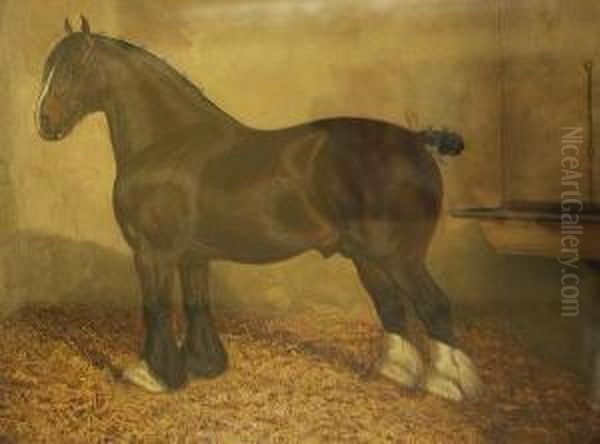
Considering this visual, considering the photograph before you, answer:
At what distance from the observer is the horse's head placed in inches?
121

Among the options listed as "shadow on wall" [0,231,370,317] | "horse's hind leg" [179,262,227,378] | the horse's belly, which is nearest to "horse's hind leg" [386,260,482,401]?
"shadow on wall" [0,231,370,317]

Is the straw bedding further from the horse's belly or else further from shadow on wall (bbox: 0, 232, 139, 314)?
the horse's belly

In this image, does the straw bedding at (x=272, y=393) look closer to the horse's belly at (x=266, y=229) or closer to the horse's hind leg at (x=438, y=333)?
the horse's hind leg at (x=438, y=333)

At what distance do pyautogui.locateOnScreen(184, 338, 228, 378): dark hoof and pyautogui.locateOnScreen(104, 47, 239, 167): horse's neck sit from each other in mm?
750

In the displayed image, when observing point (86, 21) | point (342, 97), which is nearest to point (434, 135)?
point (342, 97)

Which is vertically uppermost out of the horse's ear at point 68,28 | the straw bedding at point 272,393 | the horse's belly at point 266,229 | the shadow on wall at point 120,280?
the horse's ear at point 68,28

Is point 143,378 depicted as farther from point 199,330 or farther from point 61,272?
point 61,272

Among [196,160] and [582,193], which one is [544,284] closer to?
[582,193]

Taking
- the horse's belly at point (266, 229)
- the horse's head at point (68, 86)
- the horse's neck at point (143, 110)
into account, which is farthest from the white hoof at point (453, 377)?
the horse's head at point (68, 86)

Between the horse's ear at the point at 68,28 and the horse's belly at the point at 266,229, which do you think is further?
the horse's ear at the point at 68,28

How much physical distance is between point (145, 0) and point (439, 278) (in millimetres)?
1452

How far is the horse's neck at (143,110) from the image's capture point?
3070mm

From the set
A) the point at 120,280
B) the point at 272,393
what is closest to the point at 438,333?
the point at 272,393

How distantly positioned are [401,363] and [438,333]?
167mm
